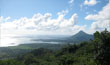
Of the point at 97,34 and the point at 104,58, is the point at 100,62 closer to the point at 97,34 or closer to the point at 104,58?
the point at 104,58

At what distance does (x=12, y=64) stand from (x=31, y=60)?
1758 centimetres

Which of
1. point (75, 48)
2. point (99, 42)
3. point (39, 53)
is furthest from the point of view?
point (39, 53)

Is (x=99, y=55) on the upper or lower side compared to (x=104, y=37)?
lower

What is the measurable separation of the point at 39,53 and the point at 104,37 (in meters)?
98.7

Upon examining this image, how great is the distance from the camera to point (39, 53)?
11719cm

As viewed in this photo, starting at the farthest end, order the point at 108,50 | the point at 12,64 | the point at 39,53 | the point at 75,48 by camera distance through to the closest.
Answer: the point at 39,53
the point at 75,48
the point at 12,64
the point at 108,50

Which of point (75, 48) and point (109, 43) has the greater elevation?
point (109, 43)

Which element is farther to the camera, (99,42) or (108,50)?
(99,42)

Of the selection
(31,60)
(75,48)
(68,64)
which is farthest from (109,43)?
(75,48)

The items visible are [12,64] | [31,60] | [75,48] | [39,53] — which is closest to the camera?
[12,64]

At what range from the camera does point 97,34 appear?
25531 millimetres

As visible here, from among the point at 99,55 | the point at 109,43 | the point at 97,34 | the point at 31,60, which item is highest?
the point at 97,34

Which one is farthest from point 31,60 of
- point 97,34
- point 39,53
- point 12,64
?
point 97,34

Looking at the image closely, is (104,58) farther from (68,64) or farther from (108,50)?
(68,64)
